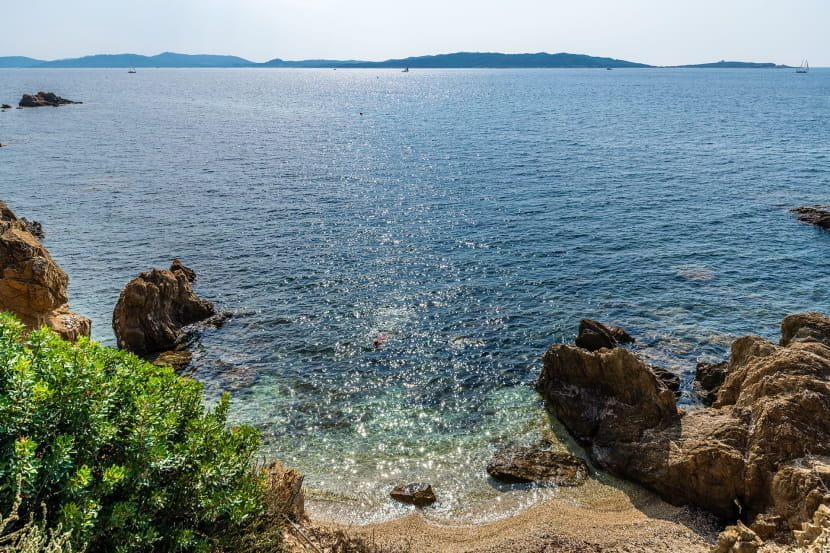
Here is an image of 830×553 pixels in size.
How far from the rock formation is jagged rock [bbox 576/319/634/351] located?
4188 mm

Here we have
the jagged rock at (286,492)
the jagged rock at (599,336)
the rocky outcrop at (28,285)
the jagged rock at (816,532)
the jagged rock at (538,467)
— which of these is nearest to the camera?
the jagged rock at (816,532)

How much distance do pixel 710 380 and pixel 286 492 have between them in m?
24.6

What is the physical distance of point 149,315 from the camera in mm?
35312

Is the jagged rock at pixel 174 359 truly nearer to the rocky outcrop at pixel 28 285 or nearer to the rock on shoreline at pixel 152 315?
the rock on shoreline at pixel 152 315

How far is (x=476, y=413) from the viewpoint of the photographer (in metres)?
29.5

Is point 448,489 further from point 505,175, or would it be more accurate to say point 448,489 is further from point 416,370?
point 505,175

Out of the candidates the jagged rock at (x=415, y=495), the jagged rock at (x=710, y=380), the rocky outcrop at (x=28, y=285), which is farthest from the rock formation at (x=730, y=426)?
the rocky outcrop at (x=28, y=285)

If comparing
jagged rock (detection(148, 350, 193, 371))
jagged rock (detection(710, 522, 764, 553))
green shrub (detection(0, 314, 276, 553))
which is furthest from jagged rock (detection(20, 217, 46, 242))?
jagged rock (detection(710, 522, 764, 553))

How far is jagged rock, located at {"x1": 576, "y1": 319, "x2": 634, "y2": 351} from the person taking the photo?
3303cm

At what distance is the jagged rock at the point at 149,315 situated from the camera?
114 feet

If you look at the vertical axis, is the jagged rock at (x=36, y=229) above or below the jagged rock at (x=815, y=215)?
below

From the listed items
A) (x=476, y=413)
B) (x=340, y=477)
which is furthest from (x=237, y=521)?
(x=476, y=413)

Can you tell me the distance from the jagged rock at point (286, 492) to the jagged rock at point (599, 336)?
20737 millimetres

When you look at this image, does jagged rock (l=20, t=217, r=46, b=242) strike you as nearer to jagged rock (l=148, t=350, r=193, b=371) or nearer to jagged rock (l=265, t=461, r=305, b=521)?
jagged rock (l=148, t=350, r=193, b=371)
